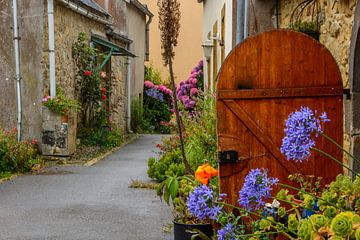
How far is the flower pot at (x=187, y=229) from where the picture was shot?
436 centimetres

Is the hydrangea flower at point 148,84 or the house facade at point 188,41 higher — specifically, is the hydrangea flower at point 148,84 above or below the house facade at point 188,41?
below

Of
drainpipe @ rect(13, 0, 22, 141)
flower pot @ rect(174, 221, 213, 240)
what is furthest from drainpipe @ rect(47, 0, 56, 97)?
flower pot @ rect(174, 221, 213, 240)

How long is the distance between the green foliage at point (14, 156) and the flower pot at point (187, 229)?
6952mm

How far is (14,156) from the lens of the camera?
1085 centimetres

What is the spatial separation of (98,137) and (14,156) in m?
4.86

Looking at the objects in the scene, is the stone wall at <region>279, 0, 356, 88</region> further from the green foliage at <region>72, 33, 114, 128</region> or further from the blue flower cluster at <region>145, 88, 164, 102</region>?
the blue flower cluster at <region>145, 88, 164, 102</region>

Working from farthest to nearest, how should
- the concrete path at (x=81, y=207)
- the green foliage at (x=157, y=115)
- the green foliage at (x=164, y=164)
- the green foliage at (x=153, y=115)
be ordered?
the green foliage at (x=157, y=115) → the green foliage at (x=153, y=115) → the green foliage at (x=164, y=164) → the concrete path at (x=81, y=207)

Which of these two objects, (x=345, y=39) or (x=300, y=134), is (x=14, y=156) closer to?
(x=345, y=39)

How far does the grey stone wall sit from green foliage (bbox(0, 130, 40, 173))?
3.94 ft

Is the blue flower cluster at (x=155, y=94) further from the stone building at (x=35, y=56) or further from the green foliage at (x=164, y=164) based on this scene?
the green foliage at (x=164, y=164)

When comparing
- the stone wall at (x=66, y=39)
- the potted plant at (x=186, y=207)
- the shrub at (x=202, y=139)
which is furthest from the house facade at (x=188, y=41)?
the potted plant at (x=186, y=207)

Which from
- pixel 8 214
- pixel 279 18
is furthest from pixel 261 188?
pixel 8 214

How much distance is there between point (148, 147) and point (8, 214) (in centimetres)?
958

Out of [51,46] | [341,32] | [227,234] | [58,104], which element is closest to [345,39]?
[341,32]
